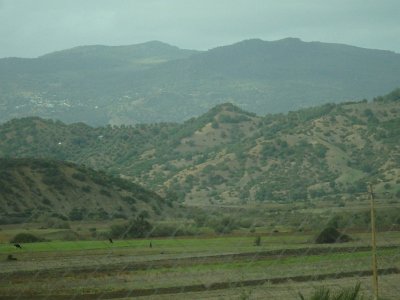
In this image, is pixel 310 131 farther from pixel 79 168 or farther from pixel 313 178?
pixel 79 168

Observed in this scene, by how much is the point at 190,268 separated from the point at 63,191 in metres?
35.7

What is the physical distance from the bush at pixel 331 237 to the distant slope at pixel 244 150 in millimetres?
39163

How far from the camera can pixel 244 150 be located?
417 ft

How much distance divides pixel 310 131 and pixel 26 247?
9142 centimetres

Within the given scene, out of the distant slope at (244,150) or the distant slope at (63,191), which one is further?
the distant slope at (244,150)

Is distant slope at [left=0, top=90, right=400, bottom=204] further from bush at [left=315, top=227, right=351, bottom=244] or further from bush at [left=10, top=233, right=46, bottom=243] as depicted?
bush at [left=10, top=233, right=46, bottom=243]

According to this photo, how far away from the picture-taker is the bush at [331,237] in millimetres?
44581

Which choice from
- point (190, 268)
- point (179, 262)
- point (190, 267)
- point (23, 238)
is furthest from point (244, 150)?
point (190, 268)

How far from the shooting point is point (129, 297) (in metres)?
29.6

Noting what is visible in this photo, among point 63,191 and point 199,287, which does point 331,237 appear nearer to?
point 199,287

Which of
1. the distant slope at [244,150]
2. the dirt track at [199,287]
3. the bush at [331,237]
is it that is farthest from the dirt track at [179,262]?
the distant slope at [244,150]

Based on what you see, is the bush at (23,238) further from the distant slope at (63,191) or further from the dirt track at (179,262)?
the distant slope at (63,191)

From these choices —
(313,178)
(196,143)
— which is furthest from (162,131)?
(313,178)

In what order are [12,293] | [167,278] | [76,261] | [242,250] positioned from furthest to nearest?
[242,250], [76,261], [167,278], [12,293]
